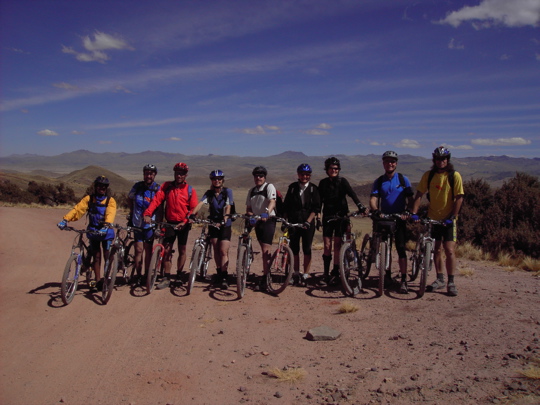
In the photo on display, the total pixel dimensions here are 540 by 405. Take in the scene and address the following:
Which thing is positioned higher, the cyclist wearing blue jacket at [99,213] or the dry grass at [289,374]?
the cyclist wearing blue jacket at [99,213]

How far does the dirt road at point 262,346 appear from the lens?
3.66 metres

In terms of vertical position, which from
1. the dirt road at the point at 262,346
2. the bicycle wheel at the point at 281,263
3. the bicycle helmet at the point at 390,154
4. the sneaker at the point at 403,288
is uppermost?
the bicycle helmet at the point at 390,154

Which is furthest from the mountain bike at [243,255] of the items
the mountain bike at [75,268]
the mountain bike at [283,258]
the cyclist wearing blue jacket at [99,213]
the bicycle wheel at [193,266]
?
the mountain bike at [75,268]

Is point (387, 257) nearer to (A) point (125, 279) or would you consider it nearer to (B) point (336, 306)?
(B) point (336, 306)

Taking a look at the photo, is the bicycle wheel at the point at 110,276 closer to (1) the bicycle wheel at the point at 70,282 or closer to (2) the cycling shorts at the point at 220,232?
(1) the bicycle wheel at the point at 70,282

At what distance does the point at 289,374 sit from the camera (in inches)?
154

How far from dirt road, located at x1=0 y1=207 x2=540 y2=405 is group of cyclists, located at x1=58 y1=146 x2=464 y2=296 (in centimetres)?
54

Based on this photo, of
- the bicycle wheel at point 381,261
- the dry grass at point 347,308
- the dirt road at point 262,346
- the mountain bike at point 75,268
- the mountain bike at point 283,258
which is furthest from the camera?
the mountain bike at point 283,258

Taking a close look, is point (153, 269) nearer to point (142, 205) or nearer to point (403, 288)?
point (142, 205)

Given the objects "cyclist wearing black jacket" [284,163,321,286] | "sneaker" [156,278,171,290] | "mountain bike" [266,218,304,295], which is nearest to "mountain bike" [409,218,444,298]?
"cyclist wearing black jacket" [284,163,321,286]

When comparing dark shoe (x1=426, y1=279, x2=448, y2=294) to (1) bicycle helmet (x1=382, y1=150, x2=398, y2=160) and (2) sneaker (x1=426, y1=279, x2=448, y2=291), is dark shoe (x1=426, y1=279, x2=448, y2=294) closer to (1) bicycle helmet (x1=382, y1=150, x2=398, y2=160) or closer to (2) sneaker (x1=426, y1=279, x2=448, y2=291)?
(2) sneaker (x1=426, y1=279, x2=448, y2=291)

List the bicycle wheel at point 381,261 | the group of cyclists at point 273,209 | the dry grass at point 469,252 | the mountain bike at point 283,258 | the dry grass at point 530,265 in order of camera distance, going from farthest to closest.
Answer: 1. the dry grass at point 469,252
2. the dry grass at point 530,265
3. the mountain bike at point 283,258
4. the group of cyclists at point 273,209
5. the bicycle wheel at point 381,261

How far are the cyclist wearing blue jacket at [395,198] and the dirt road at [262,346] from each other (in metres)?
0.66

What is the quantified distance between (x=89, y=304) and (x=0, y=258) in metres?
4.69
